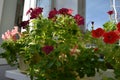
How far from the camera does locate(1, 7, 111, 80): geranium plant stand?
769mm

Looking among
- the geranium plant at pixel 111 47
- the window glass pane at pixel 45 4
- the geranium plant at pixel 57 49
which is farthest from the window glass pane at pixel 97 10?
the geranium plant at pixel 111 47

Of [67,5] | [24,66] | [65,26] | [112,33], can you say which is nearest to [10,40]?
[24,66]

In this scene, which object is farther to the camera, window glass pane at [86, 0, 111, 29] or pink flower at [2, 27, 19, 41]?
window glass pane at [86, 0, 111, 29]

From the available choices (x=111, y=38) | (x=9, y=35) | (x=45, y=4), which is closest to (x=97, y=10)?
(x=45, y=4)

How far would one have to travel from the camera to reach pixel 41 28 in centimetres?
96

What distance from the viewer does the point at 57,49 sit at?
769 millimetres

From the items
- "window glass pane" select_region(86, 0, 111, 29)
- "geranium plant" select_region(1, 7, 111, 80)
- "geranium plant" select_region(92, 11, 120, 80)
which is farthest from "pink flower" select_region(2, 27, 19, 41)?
"window glass pane" select_region(86, 0, 111, 29)

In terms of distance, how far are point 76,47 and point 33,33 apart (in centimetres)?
27

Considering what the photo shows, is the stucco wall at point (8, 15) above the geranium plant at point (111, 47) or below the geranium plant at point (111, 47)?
above

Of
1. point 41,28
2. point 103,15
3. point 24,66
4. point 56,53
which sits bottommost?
point 24,66

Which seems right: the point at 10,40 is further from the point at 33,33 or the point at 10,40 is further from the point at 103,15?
the point at 103,15

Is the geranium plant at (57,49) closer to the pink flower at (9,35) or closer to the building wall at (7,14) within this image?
the pink flower at (9,35)

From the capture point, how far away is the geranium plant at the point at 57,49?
0.77m

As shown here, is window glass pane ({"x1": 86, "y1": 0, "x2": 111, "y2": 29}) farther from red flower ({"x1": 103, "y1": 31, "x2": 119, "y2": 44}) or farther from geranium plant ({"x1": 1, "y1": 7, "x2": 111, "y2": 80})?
red flower ({"x1": 103, "y1": 31, "x2": 119, "y2": 44})
